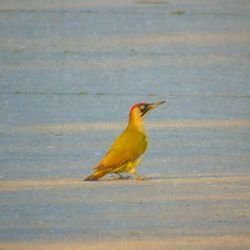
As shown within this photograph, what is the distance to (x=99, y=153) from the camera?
36.1 ft

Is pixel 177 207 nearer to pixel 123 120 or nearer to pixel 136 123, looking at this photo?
pixel 136 123

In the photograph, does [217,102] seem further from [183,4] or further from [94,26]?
[183,4]

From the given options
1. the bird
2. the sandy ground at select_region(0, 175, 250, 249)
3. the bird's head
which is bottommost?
the sandy ground at select_region(0, 175, 250, 249)

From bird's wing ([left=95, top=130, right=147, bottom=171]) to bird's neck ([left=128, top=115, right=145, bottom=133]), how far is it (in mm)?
69

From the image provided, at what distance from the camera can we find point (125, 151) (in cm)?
969

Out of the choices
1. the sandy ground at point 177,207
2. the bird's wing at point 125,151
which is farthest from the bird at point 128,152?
the sandy ground at point 177,207

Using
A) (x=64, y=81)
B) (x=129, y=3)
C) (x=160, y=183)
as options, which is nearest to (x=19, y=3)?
(x=129, y=3)

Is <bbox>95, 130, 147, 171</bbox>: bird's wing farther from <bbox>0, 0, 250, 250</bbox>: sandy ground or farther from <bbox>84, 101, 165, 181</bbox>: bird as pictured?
<bbox>0, 0, 250, 250</bbox>: sandy ground

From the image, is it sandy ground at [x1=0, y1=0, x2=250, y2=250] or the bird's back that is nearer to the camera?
sandy ground at [x1=0, y1=0, x2=250, y2=250]

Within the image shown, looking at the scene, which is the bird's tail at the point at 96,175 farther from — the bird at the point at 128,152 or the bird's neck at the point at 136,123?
the bird's neck at the point at 136,123

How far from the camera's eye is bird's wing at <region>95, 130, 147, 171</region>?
9531 millimetres

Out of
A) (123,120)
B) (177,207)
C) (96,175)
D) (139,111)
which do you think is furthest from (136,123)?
(123,120)

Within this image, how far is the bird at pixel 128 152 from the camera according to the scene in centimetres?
955

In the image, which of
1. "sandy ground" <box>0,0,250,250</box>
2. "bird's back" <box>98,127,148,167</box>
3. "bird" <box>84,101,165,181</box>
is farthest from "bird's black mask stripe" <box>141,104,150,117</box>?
"sandy ground" <box>0,0,250,250</box>
